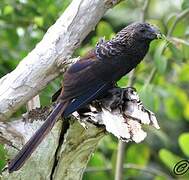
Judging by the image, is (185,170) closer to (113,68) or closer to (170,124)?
(113,68)

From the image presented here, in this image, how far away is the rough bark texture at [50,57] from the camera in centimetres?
181

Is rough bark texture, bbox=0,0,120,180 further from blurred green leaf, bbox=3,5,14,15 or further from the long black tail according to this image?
blurred green leaf, bbox=3,5,14,15

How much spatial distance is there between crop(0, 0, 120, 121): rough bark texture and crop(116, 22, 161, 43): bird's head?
0.09m

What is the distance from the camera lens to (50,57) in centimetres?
184

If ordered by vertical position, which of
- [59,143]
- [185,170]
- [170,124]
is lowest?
[170,124]

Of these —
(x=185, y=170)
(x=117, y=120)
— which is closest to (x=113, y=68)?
(x=117, y=120)

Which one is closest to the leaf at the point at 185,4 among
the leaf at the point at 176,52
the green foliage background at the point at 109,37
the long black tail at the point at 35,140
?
the green foliage background at the point at 109,37

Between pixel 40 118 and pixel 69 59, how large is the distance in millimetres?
194

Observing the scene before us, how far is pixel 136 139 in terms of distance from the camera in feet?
5.37

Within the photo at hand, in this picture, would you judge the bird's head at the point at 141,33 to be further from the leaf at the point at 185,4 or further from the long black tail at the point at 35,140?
the leaf at the point at 185,4

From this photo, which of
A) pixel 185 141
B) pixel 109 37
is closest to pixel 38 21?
pixel 109 37

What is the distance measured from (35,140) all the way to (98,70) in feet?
0.96

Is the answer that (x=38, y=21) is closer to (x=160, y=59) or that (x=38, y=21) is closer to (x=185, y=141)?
(x=160, y=59)

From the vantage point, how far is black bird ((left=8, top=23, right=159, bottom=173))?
1.77 m
